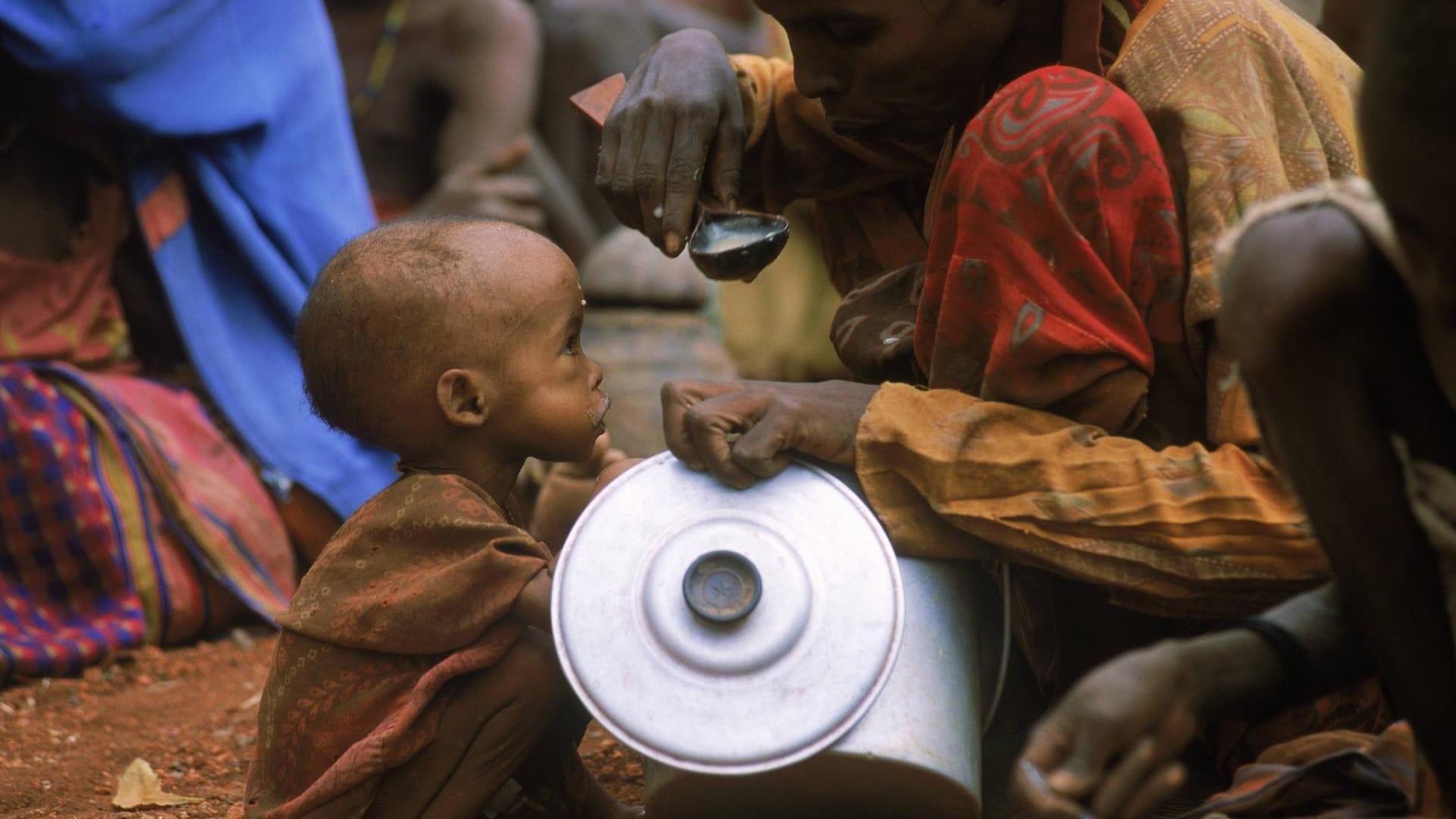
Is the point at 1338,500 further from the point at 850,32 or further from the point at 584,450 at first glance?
the point at 584,450

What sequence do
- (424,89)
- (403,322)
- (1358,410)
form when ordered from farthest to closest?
(424,89) → (403,322) → (1358,410)

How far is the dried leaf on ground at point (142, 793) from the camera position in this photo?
105 inches

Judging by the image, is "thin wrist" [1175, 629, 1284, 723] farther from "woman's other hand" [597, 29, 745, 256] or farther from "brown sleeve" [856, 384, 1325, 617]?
"woman's other hand" [597, 29, 745, 256]

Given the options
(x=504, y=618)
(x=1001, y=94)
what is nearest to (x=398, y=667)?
(x=504, y=618)

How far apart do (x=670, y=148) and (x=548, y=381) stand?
0.48 m

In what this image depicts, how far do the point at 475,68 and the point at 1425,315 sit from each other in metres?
5.13

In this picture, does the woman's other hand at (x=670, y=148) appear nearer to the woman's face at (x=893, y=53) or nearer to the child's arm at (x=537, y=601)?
the woman's face at (x=893, y=53)

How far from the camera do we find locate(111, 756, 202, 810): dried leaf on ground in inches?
105

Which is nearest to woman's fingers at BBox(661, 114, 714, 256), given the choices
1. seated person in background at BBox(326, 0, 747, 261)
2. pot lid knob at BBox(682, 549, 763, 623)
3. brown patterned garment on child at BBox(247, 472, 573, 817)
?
brown patterned garment on child at BBox(247, 472, 573, 817)

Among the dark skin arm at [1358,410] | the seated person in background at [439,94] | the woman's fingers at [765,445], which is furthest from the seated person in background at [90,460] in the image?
the dark skin arm at [1358,410]

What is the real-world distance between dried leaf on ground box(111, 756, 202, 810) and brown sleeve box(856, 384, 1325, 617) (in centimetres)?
146

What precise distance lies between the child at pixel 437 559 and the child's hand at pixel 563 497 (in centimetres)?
100

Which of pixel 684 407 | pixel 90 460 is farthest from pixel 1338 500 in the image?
pixel 90 460

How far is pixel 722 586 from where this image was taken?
1901 millimetres
